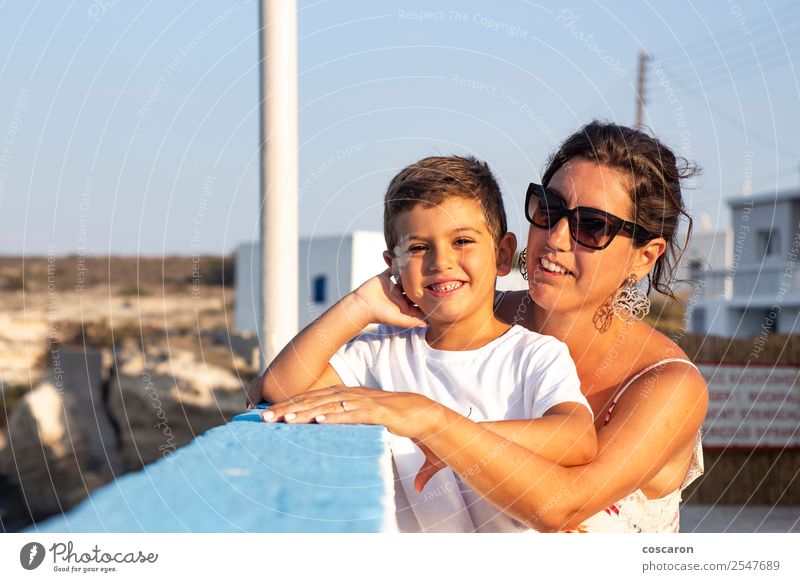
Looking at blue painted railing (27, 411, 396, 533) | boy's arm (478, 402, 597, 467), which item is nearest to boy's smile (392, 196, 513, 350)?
boy's arm (478, 402, 597, 467)

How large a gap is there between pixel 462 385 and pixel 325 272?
17723mm

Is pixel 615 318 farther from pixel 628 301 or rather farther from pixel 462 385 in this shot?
pixel 462 385

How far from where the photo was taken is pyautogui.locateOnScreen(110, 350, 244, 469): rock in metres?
25.0

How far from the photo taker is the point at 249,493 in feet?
5.54

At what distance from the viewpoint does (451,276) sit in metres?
2.50

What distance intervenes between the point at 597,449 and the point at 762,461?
23.2 ft

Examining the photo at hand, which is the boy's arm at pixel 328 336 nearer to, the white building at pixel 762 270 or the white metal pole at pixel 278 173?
the white metal pole at pixel 278 173

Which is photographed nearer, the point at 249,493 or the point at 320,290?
the point at 249,493

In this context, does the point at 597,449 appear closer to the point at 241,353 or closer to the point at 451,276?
the point at 451,276

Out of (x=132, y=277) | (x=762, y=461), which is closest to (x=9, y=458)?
(x=132, y=277)

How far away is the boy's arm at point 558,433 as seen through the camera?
6.97 feet

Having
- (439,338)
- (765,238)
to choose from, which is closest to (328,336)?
(439,338)

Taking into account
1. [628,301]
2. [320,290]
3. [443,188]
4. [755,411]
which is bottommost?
[755,411]

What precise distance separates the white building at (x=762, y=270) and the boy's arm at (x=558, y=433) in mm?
15769
